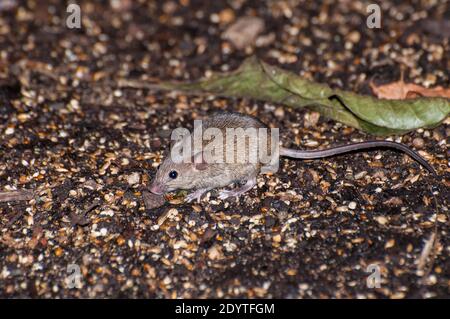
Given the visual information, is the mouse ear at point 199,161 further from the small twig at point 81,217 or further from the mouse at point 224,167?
the small twig at point 81,217

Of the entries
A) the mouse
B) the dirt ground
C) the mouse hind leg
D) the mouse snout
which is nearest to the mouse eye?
the mouse

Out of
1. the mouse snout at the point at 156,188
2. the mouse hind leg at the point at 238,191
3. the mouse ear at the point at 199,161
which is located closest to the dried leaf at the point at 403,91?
the mouse hind leg at the point at 238,191

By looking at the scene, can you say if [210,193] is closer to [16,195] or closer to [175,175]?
[175,175]

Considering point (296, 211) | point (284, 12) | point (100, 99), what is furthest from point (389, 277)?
point (284, 12)

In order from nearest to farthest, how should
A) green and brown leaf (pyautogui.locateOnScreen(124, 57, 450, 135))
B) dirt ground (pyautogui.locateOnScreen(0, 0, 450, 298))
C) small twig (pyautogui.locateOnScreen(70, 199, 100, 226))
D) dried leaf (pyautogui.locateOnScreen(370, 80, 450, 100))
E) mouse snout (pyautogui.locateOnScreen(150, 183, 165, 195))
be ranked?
dirt ground (pyautogui.locateOnScreen(0, 0, 450, 298)) < small twig (pyautogui.locateOnScreen(70, 199, 100, 226)) < mouse snout (pyautogui.locateOnScreen(150, 183, 165, 195)) < green and brown leaf (pyautogui.locateOnScreen(124, 57, 450, 135)) < dried leaf (pyautogui.locateOnScreen(370, 80, 450, 100))

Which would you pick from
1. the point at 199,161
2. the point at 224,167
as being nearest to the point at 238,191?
the point at 224,167

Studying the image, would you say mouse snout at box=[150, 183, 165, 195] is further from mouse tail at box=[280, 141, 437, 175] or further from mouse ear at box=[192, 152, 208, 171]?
mouse tail at box=[280, 141, 437, 175]
